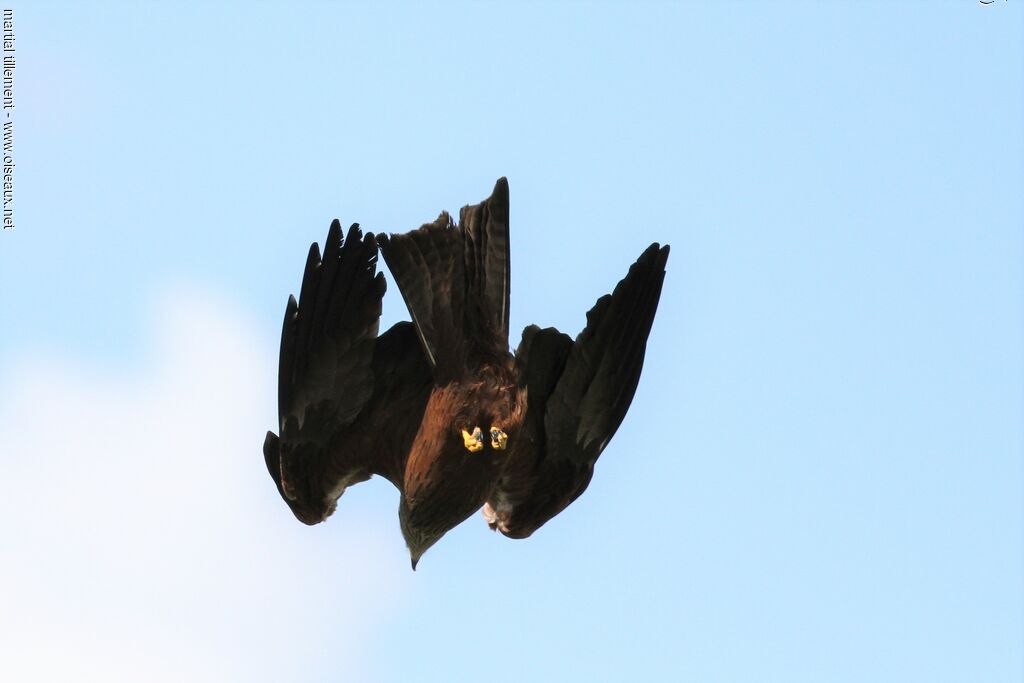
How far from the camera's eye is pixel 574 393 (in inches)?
451

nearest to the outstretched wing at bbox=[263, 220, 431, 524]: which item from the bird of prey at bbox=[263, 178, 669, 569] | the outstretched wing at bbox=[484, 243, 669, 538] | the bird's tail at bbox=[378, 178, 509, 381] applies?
the bird of prey at bbox=[263, 178, 669, 569]

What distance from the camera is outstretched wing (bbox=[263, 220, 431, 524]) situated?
35.6 ft

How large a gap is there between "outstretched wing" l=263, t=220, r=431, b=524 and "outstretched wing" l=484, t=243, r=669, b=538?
2.71 feet

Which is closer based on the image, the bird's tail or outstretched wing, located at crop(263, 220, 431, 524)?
outstretched wing, located at crop(263, 220, 431, 524)

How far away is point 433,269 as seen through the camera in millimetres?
11070

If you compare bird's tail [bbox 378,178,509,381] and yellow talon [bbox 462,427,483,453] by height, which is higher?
bird's tail [bbox 378,178,509,381]

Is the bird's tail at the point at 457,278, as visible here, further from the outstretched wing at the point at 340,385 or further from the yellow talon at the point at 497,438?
the yellow talon at the point at 497,438

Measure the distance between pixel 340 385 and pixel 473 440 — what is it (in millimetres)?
1049

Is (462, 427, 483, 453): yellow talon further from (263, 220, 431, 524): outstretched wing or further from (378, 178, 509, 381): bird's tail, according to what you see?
(263, 220, 431, 524): outstretched wing

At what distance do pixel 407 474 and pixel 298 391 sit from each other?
3.12 feet

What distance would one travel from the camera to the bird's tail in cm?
1101

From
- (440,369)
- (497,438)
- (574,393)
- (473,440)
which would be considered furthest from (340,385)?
(574,393)

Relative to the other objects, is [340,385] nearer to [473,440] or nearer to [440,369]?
[440,369]

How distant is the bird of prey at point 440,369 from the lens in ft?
35.9
